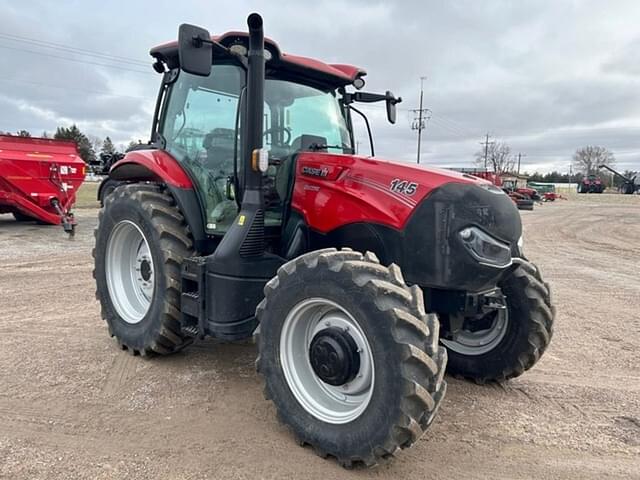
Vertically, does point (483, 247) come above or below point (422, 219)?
below

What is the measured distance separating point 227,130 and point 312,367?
1.83m

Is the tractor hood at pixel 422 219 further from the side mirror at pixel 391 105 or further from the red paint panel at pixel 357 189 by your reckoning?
the side mirror at pixel 391 105

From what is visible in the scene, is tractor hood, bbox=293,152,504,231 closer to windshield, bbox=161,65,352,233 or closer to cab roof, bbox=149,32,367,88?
windshield, bbox=161,65,352,233

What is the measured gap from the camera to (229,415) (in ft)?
10.3

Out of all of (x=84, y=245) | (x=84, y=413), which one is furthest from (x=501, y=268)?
(x=84, y=245)

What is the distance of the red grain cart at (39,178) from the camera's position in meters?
11.3

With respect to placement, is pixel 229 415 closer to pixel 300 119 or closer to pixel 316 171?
pixel 316 171

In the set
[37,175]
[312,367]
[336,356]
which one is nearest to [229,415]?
[312,367]

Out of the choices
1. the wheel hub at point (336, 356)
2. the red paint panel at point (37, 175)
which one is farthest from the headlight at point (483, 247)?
the red paint panel at point (37, 175)

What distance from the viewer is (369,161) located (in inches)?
127

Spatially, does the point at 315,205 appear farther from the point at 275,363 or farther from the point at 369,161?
the point at 275,363

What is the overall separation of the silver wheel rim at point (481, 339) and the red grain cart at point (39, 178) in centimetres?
989

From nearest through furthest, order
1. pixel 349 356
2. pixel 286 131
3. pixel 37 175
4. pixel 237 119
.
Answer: pixel 349 356, pixel 237 119, pixel 286 131, pixel 37 175

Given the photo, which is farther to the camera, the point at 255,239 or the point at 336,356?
the point at 255,239
